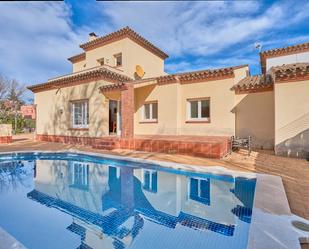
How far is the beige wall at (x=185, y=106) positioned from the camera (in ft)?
47.3

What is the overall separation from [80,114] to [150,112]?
5900 mm

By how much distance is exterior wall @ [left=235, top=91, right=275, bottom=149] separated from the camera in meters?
13.7

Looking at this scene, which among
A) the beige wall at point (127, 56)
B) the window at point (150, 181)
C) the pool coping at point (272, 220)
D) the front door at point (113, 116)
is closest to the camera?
the pool coping at point (272, 220)

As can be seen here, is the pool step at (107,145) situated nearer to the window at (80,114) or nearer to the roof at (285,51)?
the window at (80,114)

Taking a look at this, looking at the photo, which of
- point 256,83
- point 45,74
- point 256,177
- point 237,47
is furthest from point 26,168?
point 45,74

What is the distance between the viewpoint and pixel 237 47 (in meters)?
21.0

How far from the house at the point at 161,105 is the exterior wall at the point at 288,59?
0.43 ft

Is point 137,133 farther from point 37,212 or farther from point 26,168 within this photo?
point 37,212

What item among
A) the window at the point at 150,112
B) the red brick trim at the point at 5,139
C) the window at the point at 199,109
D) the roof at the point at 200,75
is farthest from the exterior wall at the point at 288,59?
the red brick trim at the point at 5,139

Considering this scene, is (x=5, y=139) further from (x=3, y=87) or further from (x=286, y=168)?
(x=3, y=87)

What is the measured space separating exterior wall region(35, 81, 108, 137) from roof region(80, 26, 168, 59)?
6.05m

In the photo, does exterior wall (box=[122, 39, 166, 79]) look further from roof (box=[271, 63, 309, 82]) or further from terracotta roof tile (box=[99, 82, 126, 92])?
roof (box=[271, 63, 309, 82])

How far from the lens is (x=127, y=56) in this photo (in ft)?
63.5

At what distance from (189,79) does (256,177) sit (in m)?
9.83
